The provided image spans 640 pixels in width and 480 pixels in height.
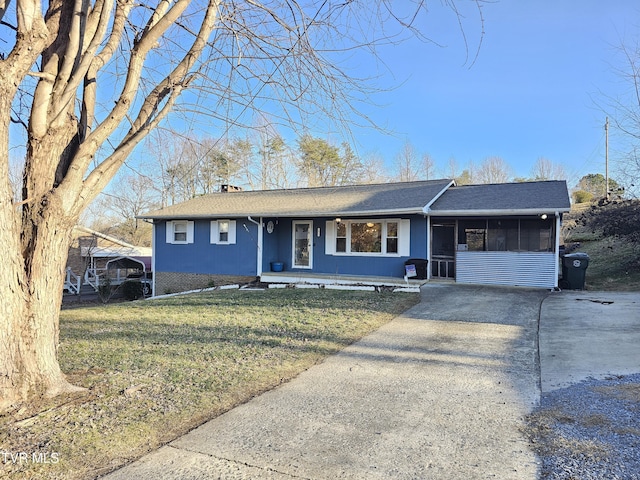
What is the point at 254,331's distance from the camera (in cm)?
668

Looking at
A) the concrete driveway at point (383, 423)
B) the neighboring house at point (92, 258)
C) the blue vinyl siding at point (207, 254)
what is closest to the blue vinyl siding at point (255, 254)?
the blue vinyl siding at point (207, 254)

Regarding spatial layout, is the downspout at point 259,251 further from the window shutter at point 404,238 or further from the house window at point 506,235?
the house window at point 506,235

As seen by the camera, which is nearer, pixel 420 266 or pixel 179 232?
pixel 420 266

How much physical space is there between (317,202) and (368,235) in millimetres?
2354

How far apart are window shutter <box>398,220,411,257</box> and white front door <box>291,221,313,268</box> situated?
3298 millimetres

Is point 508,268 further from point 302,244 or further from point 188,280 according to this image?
point 188,280

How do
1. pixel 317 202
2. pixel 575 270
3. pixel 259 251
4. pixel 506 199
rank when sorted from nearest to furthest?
pixel 575 270
pixel 506 199
pixel 259 251
pixel 317 202

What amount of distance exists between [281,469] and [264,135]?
3.47 meters

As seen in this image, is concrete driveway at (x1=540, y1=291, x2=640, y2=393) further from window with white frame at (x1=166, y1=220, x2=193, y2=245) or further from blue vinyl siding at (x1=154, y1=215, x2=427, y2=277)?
window with white frame at (x1=166, y1=220, x2=193, y2=245)

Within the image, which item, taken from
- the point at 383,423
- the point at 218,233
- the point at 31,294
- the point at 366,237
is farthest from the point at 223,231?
the point at 383,423

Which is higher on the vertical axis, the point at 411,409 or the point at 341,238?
the point at 341,238

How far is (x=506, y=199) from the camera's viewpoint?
12664mm

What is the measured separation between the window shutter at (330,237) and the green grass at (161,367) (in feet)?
16.8

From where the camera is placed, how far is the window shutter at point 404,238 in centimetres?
1336
